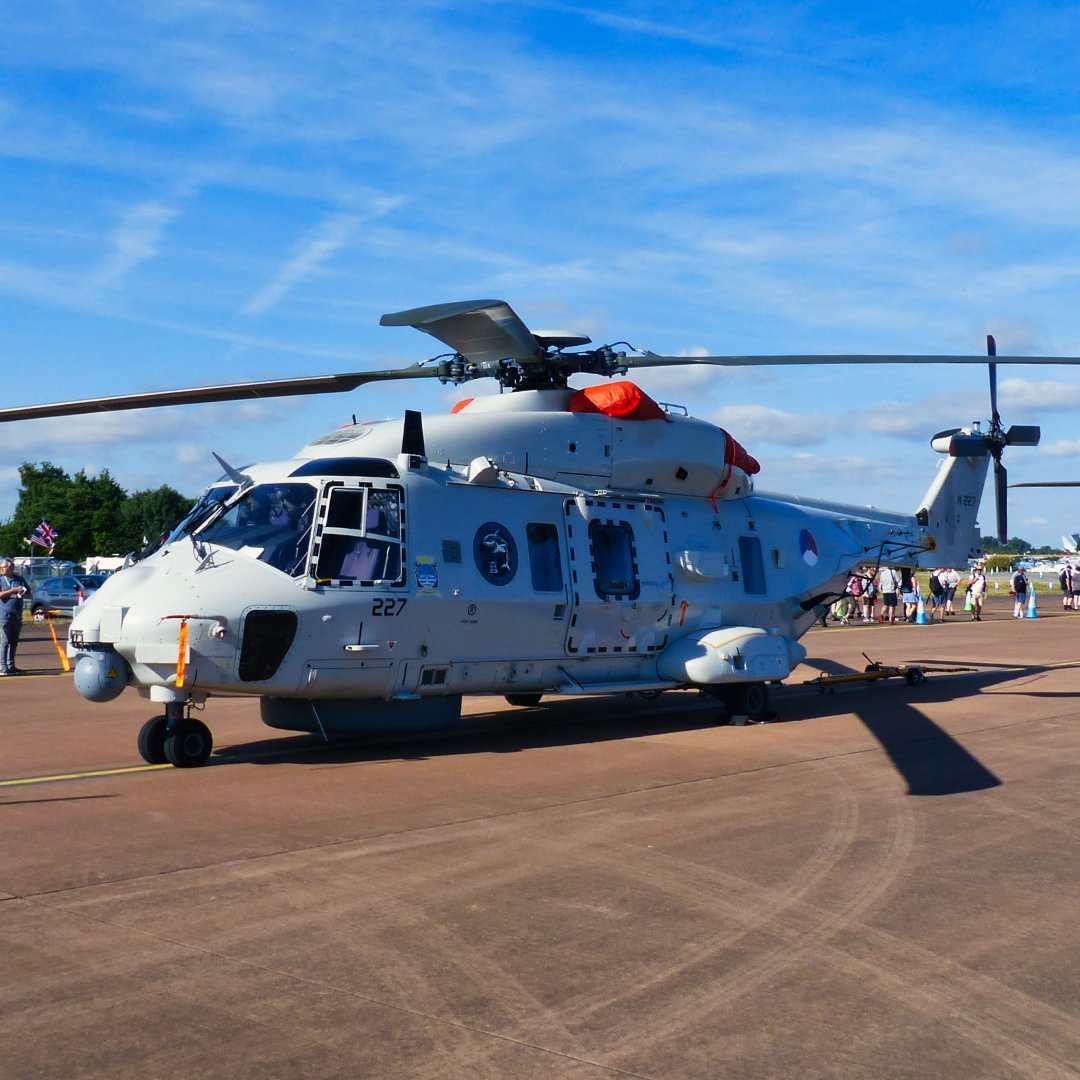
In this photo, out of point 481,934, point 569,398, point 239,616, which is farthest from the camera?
point 569,398

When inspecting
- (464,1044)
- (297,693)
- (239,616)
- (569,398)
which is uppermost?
(569,398)

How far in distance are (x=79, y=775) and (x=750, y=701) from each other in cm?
767

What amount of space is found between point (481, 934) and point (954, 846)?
3583 mm

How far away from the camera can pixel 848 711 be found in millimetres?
15195

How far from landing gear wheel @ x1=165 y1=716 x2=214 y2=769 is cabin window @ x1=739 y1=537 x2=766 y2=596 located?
736 centimetres

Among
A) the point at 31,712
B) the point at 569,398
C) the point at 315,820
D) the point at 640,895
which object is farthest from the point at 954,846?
the point at 31,712

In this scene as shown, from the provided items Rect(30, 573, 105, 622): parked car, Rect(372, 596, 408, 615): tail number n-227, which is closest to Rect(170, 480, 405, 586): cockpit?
Rect(372, 596, 408, 615): tail number n-227

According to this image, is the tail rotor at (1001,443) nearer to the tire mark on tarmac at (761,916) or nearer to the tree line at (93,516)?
the tire mark on tarmac at (761,916)

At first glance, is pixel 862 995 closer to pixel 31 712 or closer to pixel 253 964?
pixel 253 964

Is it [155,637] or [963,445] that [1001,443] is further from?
[155,637]

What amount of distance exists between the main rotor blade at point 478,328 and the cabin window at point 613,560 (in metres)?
Result: 2.15

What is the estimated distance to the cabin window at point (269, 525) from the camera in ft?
35.6

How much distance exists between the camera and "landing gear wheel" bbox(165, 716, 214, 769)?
34.6 ft

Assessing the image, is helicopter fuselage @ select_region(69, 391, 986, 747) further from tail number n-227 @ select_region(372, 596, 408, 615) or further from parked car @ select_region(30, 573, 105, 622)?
parked car @ select_region(30, 573, 105, 622)
